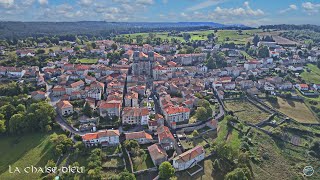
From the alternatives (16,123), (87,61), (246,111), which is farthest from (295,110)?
(87,61)

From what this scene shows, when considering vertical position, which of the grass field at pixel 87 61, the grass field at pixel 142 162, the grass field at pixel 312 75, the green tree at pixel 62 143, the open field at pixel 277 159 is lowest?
the open field at pixel 277 159

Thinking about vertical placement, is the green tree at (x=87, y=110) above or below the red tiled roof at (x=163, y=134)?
above

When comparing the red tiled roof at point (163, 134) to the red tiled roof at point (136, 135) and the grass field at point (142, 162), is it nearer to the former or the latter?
the red tiled roof at point (136, 135)

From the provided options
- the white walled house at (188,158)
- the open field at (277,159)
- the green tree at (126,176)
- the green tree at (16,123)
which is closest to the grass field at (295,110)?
the open field at (277,159)

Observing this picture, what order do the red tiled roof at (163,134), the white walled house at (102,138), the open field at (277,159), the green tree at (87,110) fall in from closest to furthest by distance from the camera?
1. the open field at (277,159)
2. the red tiled roof at (163,134)
3. the white walled house at (102,138)
4. the green tree at (87,110)

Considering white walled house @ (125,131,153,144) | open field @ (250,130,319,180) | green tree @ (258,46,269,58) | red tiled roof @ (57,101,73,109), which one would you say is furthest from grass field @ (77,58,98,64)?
green tree @ (258,46,269,58)

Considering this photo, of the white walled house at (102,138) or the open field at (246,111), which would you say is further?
the open field at (246,111)
